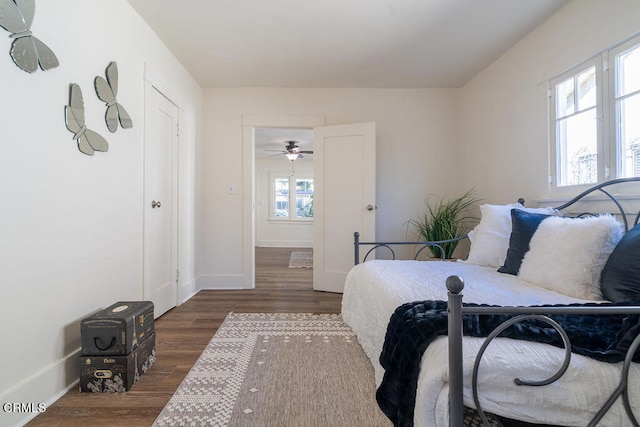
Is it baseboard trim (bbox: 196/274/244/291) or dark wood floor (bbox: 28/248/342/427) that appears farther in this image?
baseboard trim (bbox: 196/274/244/291)

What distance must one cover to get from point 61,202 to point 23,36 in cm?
77

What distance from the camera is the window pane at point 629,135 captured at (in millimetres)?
1715

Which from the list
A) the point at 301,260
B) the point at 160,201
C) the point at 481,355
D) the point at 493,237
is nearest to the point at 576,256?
the point at 493,237

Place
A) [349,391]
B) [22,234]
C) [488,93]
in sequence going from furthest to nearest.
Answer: [488,93]
[349,391]
[22,234]

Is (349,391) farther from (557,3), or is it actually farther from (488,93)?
(488,93)

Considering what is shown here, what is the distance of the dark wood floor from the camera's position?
139cm

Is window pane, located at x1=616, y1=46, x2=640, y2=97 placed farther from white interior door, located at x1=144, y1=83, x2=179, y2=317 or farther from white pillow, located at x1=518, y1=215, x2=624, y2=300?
white interior door, located at x1=144, y1=83, x2=179, y2=317

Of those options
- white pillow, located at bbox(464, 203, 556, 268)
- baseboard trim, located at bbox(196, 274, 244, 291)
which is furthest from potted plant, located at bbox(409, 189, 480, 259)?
baseboard trim, located at bbox(196, 274, 244, 291)

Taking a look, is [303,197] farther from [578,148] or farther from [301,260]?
[578,148]

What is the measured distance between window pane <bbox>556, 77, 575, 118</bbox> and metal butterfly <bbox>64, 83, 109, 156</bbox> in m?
3.17

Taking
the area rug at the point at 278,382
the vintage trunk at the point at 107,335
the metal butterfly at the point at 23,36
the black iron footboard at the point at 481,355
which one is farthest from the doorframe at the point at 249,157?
the black iron footboard at the point at 481,355

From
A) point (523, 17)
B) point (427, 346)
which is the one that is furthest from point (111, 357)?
point (523, 17)

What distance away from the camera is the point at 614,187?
1.83 m

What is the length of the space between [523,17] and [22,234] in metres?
3.40
